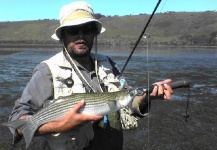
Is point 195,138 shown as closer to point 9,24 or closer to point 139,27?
point 139,27

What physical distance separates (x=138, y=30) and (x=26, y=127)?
153 m

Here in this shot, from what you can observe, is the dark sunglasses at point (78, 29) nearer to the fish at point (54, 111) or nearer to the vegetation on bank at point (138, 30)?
the fish at point (54, 111)

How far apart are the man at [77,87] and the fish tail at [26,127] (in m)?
0.08

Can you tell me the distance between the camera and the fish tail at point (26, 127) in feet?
14.1

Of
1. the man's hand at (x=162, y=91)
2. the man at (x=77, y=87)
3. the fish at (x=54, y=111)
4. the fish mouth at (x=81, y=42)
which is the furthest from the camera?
the fish mouth at (x=81, y=42)

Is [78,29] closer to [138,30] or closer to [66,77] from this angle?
[66,77]

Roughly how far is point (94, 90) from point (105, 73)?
0.34 meters

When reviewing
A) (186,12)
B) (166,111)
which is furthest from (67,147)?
(186,12)

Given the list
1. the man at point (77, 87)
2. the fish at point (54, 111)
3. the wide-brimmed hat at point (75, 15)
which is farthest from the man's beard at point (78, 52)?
the fish at point (54, 111)

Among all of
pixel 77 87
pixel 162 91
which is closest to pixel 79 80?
pixel 77 87

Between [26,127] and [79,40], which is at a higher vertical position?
[79,40]

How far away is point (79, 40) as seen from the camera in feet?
15.7

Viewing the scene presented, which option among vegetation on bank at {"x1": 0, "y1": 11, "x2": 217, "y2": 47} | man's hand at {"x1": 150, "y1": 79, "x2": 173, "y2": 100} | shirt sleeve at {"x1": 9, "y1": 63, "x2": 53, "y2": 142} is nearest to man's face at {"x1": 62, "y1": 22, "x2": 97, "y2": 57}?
shirt sleeve at {"x1": 9, "y1": 63, "x2": 53, "y2": 142}

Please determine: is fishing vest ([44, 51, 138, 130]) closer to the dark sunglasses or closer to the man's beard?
the man's beard
